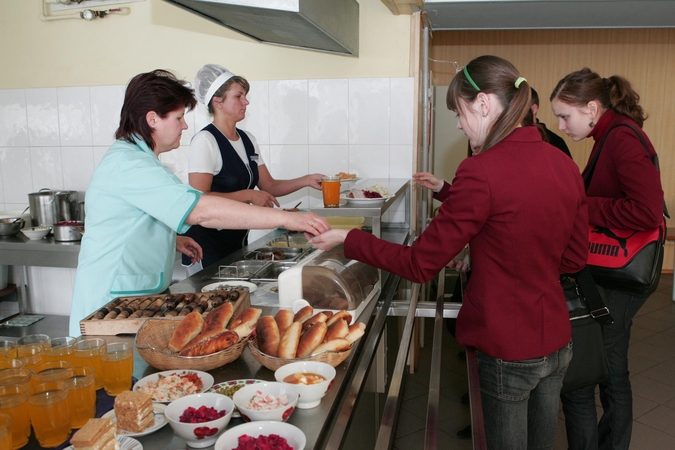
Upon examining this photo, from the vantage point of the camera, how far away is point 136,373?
1.44 metres

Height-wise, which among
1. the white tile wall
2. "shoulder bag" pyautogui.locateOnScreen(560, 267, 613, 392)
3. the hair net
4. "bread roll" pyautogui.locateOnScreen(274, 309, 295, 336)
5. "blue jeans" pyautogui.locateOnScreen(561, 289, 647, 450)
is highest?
the hair net

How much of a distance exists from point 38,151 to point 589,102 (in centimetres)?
388

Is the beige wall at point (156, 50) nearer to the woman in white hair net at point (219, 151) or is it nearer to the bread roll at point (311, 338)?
the woman in white hair net at point (219, 151)

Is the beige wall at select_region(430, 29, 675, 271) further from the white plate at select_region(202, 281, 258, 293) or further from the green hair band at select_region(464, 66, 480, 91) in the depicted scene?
the green hair band at select_region(464, 66, 480, 91)

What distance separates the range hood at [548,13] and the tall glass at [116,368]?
336cm

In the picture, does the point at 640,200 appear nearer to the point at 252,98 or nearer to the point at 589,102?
the point at 589,102

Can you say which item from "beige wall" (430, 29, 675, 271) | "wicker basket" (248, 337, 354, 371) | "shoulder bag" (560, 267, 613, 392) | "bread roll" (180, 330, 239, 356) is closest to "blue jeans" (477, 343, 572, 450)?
"shoulder bag" (560, 267, 613, 392)

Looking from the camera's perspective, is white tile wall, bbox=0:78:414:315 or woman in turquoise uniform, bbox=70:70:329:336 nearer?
woman in turquoise uniform, bbox=70:70:329:336

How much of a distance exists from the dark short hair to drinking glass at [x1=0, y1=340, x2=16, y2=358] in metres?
0.81

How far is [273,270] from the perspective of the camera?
2.51m

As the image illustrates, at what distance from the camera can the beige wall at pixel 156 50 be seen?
12.5 ft

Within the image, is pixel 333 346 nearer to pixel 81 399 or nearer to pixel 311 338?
pixel 311 338

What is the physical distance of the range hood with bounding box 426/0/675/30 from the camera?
423 centimetres

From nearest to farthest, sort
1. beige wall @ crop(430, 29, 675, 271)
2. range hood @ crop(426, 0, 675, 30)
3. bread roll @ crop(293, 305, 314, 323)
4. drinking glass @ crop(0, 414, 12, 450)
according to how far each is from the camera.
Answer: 1. drinking glass @ crop(0, 414, 12, 450)
2. bread roll @ crop(293, 305, 314, 323)
3. range hood @ crop(426, 0, 675, 30)
4. beige wall @ crop(430, 29, 675, 271)
